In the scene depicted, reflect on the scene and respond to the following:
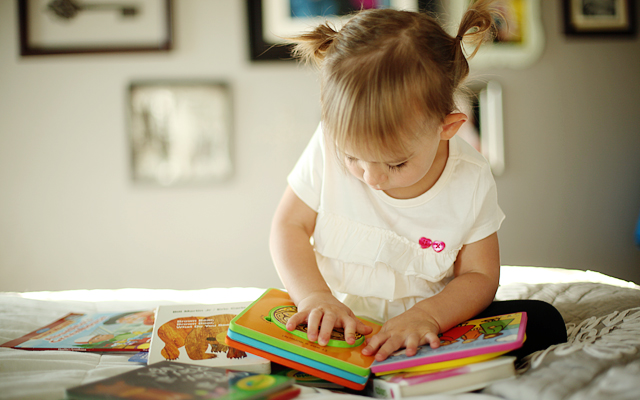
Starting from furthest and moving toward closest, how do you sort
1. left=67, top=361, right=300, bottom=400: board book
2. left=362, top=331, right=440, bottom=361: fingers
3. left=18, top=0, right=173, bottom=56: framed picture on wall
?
1. left=18, top=0, right=173, bottom=56: framed picture on wall
2. left=362, top=331, right=440, bottom=361: fingers
3. left=67, top=361, right=300, bottom=400: board book

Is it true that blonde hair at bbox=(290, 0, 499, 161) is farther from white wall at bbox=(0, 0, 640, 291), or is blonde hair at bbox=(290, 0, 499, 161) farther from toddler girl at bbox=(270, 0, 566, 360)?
white wall at bbox=(0, 0, 640, 291)

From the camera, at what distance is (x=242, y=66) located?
5.68ft

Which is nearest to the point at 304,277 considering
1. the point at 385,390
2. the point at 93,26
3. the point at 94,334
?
the point at 385,390

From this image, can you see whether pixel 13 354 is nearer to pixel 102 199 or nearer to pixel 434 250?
pixel 434 250

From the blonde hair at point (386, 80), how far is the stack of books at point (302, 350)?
262 millimetres

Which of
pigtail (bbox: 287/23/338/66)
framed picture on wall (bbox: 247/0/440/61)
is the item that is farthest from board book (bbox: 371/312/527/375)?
framed picture on wall (bbox: 247/0/440/61)

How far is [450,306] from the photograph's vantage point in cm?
65

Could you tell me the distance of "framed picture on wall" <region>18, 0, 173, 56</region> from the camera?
1.67m

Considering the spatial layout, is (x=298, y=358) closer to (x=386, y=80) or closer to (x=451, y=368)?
(x=451, y=368)

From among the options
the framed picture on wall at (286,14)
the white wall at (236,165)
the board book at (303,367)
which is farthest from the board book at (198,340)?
the framed picture on wall at (286,14)

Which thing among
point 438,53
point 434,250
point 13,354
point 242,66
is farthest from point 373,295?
point 242,66

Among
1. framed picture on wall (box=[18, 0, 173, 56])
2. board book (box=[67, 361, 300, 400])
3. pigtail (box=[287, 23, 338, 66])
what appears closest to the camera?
board book (box=[67, 361, 300, 400])

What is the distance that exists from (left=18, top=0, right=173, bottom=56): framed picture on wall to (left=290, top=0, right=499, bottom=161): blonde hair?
1.24 m

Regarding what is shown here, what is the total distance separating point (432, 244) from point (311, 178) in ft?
0.82
